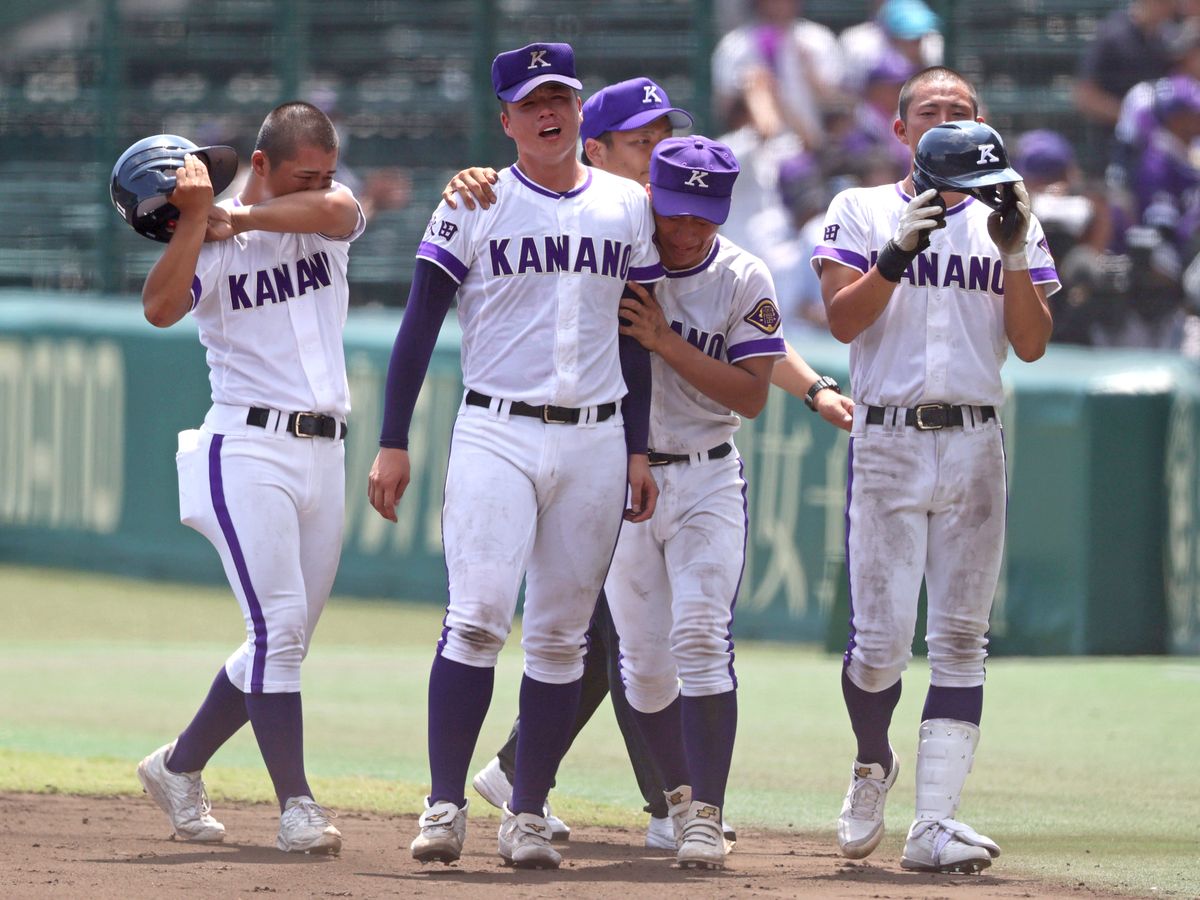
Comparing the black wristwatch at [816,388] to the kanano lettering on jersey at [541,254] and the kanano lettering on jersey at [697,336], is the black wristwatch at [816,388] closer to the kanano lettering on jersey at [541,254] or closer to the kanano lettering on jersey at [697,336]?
the kanano lettering on jersey at [697,336]

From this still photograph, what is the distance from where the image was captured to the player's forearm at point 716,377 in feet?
16.6

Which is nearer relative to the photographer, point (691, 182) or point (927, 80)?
point (691, 182)

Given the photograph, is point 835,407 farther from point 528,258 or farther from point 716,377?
point 528,258

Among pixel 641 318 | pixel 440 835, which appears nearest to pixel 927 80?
pixel 641 318

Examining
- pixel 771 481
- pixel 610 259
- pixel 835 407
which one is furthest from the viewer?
pixel 771 481

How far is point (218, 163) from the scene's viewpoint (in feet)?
17.2

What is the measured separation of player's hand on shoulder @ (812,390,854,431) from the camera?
5445mm

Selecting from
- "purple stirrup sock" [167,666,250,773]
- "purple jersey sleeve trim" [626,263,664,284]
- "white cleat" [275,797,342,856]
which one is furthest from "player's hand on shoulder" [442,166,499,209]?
"white cleat" [275,797,342,856]

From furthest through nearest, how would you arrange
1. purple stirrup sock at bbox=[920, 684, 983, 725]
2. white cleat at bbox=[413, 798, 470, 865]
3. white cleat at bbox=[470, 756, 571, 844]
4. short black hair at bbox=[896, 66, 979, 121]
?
white cleat at bbox=[470, 756, 571, 844], short black hair at bbox=[896, 66, 979, 121], purple stirrup sock at bbox=[920, 684, 983, 725], white cleat at bbox=[413, 798, 470, 865]

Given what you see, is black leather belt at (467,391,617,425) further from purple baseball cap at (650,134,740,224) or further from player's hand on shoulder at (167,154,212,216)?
player's hand on shoulder at (167,154,212,216)

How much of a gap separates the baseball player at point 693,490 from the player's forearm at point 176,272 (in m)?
1.09

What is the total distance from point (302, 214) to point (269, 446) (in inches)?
23.8

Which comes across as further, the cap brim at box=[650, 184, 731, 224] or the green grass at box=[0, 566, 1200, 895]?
the green grass at box=[0, 566, 1200, 895]

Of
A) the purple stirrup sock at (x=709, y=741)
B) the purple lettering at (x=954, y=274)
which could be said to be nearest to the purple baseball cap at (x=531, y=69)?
the purple lettering at (x=954, y=274)
